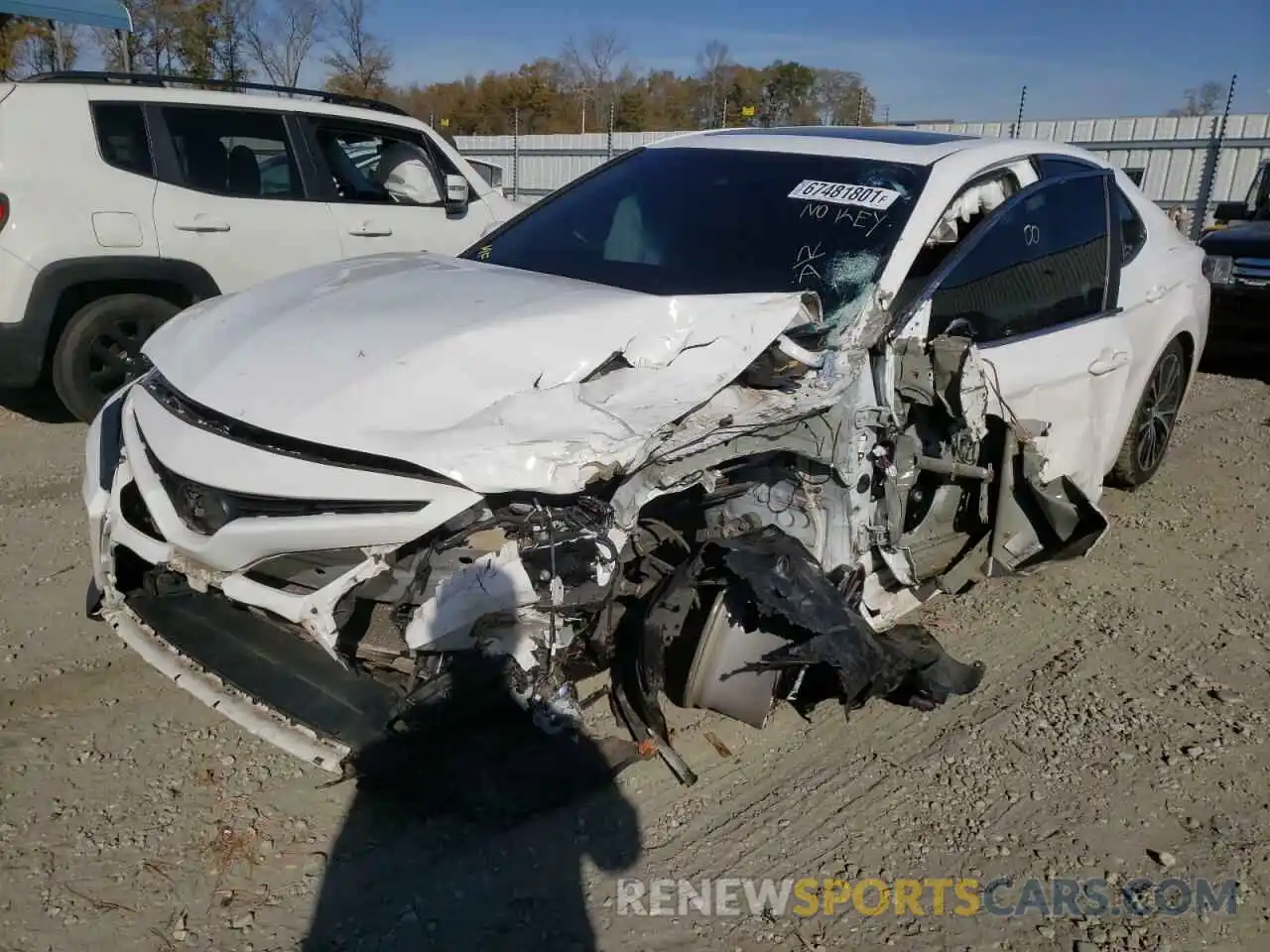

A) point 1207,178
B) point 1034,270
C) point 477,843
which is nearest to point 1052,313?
point 1034,270

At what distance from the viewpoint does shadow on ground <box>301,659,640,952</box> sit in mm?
2258

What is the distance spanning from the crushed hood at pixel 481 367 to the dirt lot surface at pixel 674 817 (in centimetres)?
97

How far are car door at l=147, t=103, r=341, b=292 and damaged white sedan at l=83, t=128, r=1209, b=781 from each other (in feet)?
9.37

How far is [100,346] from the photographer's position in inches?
225

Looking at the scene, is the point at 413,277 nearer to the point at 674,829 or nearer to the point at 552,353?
the point at 552,353

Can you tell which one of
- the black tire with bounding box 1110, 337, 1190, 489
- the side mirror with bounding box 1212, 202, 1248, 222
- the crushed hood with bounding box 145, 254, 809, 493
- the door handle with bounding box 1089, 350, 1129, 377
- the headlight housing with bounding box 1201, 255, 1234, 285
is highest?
the crushed hood with bounding box 145, 254, 809, 493

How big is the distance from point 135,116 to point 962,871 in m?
5.77

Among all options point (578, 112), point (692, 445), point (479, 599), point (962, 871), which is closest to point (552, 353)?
point (692, 445)

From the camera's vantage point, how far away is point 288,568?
2.42m

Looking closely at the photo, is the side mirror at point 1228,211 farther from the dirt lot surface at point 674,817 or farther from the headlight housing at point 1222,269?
the dirt lot surface at point 674,817

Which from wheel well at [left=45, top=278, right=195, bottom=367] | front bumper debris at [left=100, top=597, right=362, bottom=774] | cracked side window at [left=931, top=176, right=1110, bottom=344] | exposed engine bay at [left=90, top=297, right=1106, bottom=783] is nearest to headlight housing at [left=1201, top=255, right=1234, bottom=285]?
cracked side window at [left=931, top=176, right=1110, bottom=344]

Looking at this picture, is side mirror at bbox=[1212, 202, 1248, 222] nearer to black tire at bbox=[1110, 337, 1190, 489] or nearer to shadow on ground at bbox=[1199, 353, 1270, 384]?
shadow on ground at bbox=[1199, 353, 1270, 384]

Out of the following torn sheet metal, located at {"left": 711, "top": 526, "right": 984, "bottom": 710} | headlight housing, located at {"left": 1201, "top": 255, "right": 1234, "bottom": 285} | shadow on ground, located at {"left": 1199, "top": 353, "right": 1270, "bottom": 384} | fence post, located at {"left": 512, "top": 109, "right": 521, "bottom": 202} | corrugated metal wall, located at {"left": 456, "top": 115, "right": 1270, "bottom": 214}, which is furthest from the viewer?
fence post, located at {"left": 512, "top": 109, "right": 521, "bottom": 202}

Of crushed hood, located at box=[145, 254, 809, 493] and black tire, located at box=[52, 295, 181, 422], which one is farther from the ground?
crushed hood, located at box=[145, 254, 809, 493]
